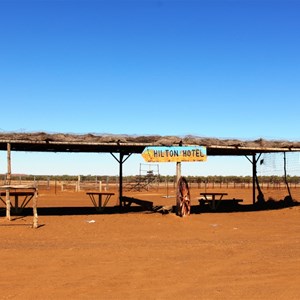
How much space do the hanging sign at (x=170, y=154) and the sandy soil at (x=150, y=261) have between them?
299 centimetres

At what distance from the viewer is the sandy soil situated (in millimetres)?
5484

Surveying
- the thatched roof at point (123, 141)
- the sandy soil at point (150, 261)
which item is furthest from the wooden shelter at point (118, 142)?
the sandy soil at point (150, 261)

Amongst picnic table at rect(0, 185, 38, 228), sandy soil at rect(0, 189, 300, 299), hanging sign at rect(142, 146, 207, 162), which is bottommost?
sandy soil at rect(0, 189, 300, 299)

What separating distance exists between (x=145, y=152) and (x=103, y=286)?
9452mm

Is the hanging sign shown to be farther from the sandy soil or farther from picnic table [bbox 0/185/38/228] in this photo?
picnic table [bbox 0/185/38/228]

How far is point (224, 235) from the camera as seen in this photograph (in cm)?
1044

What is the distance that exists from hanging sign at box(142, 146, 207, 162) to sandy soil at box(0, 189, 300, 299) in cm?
299

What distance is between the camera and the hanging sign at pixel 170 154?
48.8 ft

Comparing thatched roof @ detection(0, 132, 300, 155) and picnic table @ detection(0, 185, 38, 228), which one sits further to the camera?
thatched roof @ detection(0, 132, 300, 155)

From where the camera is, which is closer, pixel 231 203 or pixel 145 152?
pixel 145 152

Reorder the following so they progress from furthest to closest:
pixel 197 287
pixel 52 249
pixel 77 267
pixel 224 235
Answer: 1. pixel 224 235
2. pixel 52 249
3. pixel 77 267
4. pixel 197 287

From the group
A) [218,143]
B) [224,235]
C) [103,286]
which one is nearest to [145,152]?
[218,143]

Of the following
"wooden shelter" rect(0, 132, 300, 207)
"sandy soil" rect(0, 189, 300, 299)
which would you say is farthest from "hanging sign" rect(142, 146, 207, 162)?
"sandy soil" rect(0, 189, 300, 299)

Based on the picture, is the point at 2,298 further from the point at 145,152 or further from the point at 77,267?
the point at 145,152
